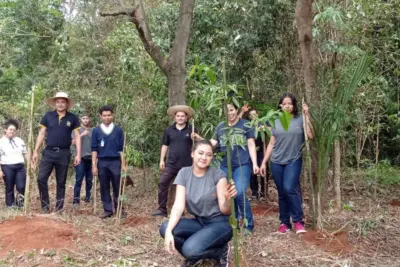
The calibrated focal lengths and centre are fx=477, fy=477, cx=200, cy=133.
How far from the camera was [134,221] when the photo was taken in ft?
20.9

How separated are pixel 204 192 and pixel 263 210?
9.93 feet

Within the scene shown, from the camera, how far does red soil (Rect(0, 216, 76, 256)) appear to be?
4918 millimetres

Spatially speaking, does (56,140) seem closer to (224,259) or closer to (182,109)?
(182,109)

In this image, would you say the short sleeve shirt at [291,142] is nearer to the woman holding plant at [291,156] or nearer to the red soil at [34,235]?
the woman holding plant at [291,156]

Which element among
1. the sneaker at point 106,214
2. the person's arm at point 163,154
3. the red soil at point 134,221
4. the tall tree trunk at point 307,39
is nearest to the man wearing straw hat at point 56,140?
the sneaker at point 106,214

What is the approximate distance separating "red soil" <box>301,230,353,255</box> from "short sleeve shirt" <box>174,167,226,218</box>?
1.47m

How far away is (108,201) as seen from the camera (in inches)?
262

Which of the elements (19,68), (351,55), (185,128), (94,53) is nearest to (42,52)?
(19,68)

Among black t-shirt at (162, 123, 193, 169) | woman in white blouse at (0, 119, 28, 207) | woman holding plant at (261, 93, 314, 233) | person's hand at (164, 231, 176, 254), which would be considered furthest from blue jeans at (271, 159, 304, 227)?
woman in white blouse at (0, 119, 28, 207)

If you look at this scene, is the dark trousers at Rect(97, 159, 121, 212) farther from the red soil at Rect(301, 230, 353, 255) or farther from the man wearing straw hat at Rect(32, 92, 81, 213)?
the red soil at Rect(301, 230, 353, 255)

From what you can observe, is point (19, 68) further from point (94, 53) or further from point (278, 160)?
point (278, 160)

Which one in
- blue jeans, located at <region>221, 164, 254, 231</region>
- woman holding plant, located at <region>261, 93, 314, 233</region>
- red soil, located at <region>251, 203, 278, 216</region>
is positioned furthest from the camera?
red soil, located at <region>251, 203, 278, 216</region>

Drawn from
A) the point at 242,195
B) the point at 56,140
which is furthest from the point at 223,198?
the point at 56,140

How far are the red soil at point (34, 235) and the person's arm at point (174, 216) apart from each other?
139cm
